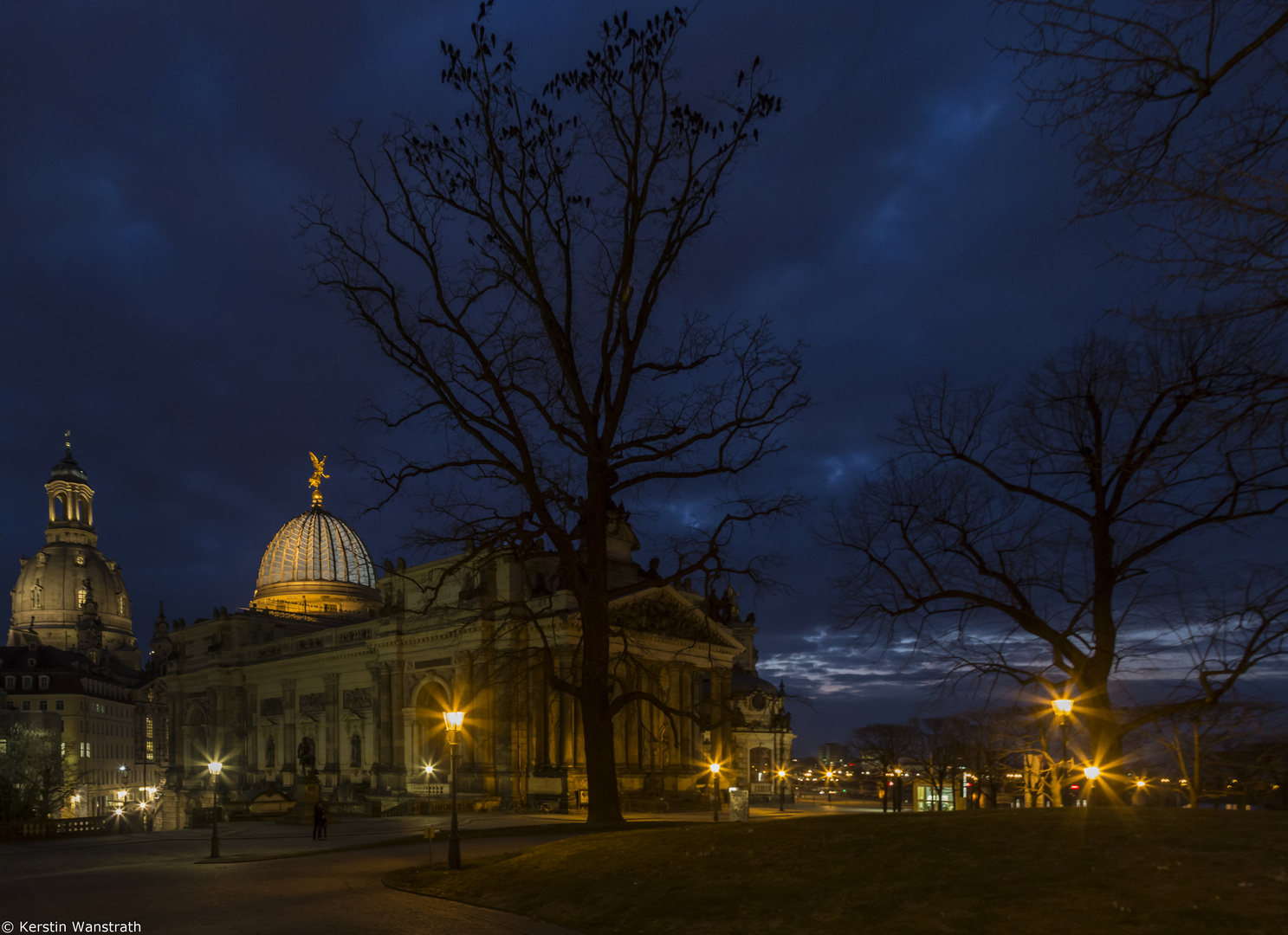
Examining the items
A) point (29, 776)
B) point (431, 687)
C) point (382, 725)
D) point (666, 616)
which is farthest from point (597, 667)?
point (29, 776)

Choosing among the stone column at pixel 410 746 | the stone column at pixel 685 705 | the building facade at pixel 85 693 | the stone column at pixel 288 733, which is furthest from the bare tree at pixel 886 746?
the building facade at pixel 85 693

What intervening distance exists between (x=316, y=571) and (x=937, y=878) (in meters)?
99.4

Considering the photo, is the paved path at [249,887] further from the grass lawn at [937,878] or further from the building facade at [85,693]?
the building facade at [85,693]

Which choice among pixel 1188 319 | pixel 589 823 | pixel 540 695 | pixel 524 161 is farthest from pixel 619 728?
pixel 1188 319

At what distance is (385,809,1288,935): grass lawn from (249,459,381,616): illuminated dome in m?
88.8

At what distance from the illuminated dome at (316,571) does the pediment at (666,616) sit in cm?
4519

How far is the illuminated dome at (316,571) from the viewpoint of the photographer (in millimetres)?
102500

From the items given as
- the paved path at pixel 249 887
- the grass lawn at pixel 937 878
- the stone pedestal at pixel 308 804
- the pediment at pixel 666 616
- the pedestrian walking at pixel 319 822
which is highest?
the pediment at pixel 666 616

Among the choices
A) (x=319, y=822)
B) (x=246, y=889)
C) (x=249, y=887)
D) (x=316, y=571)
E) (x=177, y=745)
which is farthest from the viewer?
(x=316, y=571)

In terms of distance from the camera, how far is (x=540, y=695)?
59312mm

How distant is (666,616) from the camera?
213 ft

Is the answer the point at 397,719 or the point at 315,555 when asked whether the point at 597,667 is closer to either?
the point at 397,719

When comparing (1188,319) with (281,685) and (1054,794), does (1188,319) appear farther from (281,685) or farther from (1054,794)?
(281,685)

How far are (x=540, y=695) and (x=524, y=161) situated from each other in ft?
135
